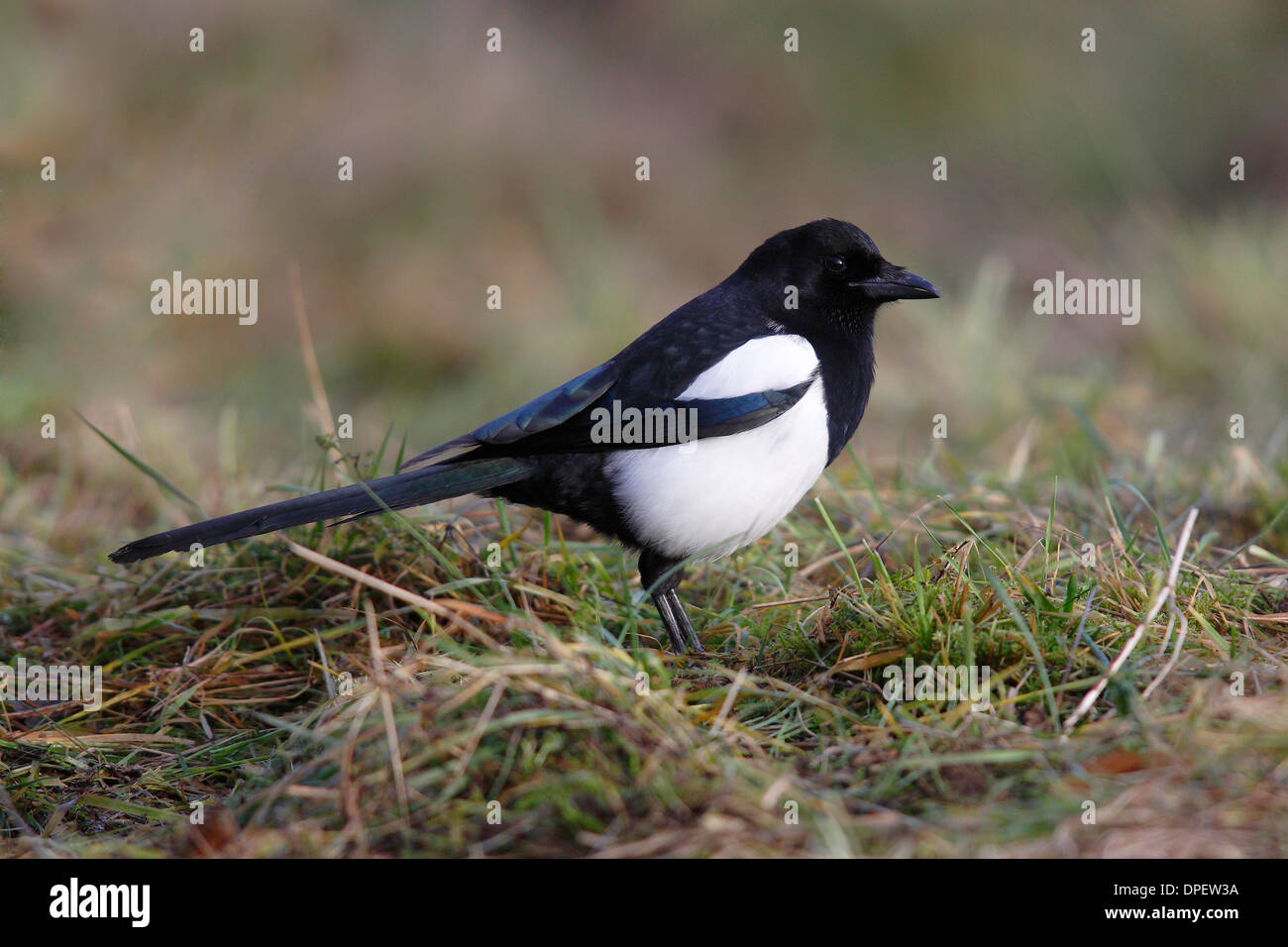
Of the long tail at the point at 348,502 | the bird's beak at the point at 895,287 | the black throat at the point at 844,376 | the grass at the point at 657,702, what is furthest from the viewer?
the bird's beak at the point at 895,287

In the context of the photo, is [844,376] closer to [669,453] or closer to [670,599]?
[669,453]

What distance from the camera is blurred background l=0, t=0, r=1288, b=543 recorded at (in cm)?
572

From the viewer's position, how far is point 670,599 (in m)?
3.35

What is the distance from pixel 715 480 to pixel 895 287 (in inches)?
33.2

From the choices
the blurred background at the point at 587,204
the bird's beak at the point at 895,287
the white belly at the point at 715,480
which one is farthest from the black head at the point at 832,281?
the blurred background at the point at 587,204

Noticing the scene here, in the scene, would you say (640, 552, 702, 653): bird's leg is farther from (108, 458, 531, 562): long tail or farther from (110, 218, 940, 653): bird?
(108, 458, 531, 562): long tail

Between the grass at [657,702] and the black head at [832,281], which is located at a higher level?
the black head at [832,281]

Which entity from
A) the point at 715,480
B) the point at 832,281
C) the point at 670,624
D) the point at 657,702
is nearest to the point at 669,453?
the point at 715,480

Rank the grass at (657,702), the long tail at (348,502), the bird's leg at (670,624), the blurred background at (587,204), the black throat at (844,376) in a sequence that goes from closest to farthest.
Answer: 1. the grass at (657,702)
2. the long tail at (348,502)
3. the bird's leg at (670,624)
4. the black throat at (844,376)
5. the blurred background at (587,204)

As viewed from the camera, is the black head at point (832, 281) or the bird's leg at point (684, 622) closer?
the bird's leg at point (684, 622)

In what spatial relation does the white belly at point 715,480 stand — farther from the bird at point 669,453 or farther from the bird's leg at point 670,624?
the bird's leg at point 670,624

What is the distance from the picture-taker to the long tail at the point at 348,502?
10.0ft

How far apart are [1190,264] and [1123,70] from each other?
3582mm

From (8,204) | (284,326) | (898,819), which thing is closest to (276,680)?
(898,819)
